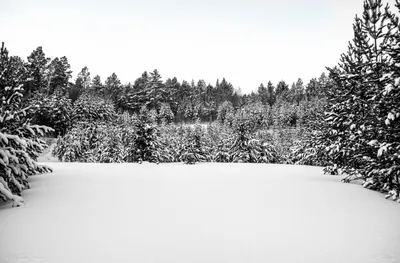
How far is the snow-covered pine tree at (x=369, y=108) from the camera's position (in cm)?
866

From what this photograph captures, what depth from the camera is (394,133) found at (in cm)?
858

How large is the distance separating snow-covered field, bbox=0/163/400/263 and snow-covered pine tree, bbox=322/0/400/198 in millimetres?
1840

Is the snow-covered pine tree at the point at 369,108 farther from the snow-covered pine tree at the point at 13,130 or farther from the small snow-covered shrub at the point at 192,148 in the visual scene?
the small snow-covered shrub at the point at 192,148

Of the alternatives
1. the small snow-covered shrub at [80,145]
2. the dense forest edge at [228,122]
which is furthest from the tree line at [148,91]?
the small snow-covered shrub at [80,145]

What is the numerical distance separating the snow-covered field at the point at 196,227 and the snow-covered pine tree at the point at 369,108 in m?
1.84

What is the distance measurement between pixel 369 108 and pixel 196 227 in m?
9.59

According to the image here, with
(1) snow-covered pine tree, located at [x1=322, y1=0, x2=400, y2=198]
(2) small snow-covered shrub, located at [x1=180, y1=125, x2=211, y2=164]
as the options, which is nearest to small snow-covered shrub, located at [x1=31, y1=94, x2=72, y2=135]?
(2) small snow-covered shrub, located at [x1=180, y1=125, x2=211, y2=164]

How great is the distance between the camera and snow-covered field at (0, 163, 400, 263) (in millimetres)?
4371

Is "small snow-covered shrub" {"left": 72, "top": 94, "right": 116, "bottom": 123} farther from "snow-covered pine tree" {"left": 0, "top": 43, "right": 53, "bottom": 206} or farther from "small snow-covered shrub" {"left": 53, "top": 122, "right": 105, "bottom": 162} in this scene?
"snow-covered pine tree" {"left": 0, "top": 43, "right": 53, "bottom": 206}

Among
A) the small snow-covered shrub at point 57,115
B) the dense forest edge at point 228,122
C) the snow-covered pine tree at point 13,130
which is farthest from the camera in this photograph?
the small snow-covered shrub at point 57,115

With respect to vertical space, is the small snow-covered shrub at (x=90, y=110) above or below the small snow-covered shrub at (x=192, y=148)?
above

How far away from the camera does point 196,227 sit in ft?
18.0

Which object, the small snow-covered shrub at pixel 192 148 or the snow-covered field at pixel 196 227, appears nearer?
the snow-covered field at pixel 196 227

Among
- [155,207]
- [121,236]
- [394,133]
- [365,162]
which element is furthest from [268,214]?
[365,162]
